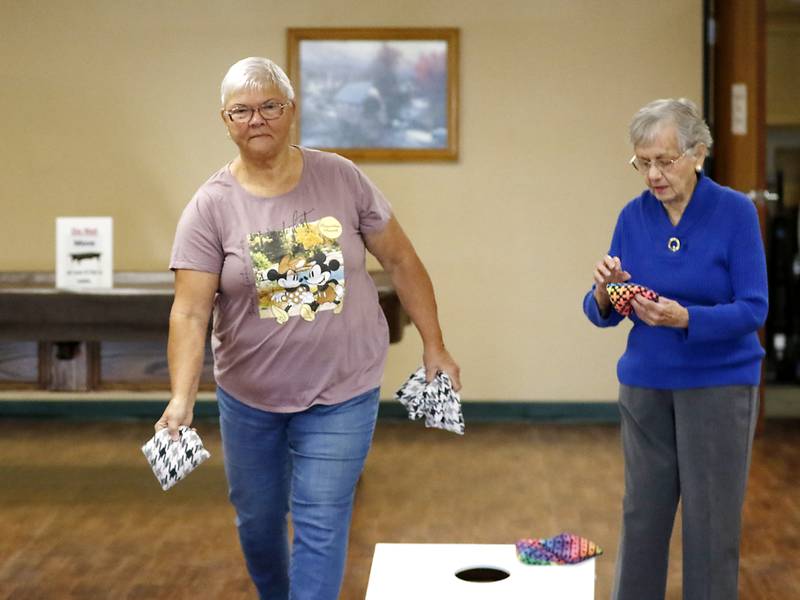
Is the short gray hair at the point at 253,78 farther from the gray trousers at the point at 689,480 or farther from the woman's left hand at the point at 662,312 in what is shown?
the gray trousers at the point at 689,480

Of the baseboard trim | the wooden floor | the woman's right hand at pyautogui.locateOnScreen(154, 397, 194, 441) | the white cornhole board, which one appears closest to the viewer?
the white cornhole board

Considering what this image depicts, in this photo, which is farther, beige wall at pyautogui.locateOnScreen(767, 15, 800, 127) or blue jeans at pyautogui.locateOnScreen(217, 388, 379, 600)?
beige wall at pyautogui.locateOnScreen(767, 15, 800, 127)

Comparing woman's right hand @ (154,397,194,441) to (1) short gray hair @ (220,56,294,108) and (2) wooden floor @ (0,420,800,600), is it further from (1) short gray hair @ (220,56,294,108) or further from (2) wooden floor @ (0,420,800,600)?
→ (2) wooden floor @ (0,420,800,600)

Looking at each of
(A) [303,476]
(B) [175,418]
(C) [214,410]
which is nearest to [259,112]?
(B) [175,418]

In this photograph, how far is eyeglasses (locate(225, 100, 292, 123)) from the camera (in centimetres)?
253

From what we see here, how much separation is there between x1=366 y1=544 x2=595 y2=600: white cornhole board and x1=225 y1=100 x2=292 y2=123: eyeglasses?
0.92 meters

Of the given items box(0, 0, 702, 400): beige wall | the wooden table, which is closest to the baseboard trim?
box(0, 0, 702, 400): beige wall

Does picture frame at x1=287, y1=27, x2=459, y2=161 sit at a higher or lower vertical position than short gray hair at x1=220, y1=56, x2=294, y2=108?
higher

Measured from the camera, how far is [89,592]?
3.62 metres

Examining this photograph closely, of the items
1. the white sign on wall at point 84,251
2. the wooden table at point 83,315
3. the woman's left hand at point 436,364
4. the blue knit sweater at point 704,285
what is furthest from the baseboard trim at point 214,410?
the blue knit sweater at point 704,285

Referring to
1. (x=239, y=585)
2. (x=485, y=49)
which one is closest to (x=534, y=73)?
(x=485, y=49)

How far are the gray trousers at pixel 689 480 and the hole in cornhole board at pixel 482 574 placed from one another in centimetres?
45

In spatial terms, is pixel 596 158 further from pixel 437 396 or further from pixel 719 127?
pixel 437 396

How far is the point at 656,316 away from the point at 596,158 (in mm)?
3896
